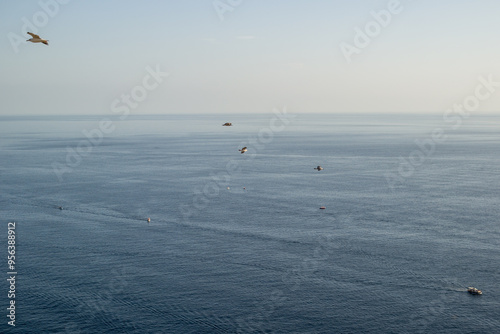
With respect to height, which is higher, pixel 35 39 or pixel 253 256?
pixel 35 39

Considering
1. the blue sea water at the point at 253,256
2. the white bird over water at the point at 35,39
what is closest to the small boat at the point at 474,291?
the blue sea water at the point at 253,256

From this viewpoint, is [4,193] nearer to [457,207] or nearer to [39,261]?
[39,261]

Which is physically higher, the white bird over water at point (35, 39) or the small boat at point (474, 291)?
the white bird over water at point (35, 39)

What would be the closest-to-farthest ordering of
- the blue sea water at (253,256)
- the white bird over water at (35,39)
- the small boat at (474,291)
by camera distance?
1. the white bird over water at (35,39)
2. the blue sea water at (253,256)
3. the small boat at (474,291)

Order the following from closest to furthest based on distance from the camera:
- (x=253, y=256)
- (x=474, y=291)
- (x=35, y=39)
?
(x=35, y=39) < (x=474, y=291) < (x=253, y=256)

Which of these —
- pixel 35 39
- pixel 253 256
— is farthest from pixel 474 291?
pixel 35 39

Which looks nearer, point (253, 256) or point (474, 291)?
point (474, 291)

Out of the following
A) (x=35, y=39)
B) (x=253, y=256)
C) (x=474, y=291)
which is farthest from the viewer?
(x=253, y=256)

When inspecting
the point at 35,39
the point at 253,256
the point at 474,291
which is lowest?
the point at 253,256

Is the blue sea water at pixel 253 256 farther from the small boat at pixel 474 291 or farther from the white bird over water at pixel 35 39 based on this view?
the white bird over water at pixel 35 39

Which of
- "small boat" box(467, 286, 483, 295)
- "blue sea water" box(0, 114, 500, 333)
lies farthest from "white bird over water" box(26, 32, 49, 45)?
"small boat" box(467, 286, 483, 295)

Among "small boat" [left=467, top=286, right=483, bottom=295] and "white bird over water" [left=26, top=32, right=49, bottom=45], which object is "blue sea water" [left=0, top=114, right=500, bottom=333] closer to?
"small boat" [left=467, top=286, right=483, bottom=295]

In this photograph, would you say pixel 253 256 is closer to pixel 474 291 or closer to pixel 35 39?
pixel 474 291
